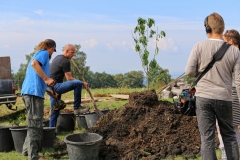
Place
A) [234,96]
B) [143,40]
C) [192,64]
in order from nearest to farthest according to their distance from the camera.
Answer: [192,64] < [234,96] < [143,40]

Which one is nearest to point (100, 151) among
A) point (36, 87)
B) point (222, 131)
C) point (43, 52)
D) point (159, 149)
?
point (159, 149)

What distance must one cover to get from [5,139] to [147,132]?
264 centimetres

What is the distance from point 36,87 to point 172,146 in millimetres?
2382

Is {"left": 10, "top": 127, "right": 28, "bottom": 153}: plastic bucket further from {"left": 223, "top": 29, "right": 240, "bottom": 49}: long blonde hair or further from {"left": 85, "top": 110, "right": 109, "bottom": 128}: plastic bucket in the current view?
{"left": 223, "top": 29, "right": 240, "bottom": 49}: long blonde hair

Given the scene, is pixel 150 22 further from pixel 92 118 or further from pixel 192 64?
pixel 192 64

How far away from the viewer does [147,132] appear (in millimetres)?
5715

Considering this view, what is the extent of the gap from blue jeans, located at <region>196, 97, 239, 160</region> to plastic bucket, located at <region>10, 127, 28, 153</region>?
3254 mm

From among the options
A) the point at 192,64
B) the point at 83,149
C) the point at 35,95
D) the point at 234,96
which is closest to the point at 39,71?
the point at 35,95

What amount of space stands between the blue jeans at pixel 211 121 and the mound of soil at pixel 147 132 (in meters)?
1.35

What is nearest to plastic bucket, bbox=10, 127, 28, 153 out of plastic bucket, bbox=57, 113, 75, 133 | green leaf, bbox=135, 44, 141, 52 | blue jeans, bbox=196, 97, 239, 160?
plastic bucket, bbox=57, 113, 75, 133

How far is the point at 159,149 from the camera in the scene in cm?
529

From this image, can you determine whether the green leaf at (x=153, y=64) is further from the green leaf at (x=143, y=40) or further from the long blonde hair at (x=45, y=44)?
the long blonde hair at (x=45, y=44)

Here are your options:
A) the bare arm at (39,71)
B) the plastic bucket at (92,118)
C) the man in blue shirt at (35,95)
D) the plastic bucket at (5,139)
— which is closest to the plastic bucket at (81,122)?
the plastic bucket at (92,118)

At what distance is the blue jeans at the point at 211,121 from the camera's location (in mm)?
3648
